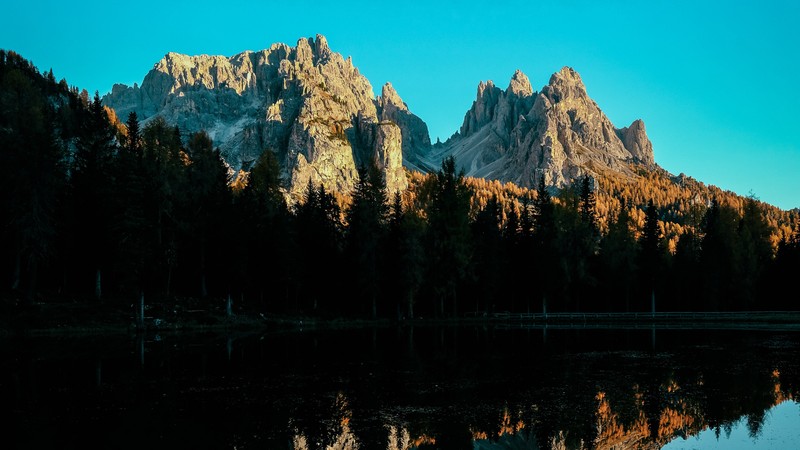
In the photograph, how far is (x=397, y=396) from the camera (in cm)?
2559

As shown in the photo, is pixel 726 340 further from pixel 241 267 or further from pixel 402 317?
pixel 241 267

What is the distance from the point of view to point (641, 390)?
26.5 meters

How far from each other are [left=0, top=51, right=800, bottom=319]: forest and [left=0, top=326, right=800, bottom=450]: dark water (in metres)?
17.1

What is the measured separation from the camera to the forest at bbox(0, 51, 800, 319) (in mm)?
56500

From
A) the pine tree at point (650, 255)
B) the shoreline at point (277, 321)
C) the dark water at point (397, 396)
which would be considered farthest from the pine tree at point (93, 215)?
the pine tree at point (650, 255)

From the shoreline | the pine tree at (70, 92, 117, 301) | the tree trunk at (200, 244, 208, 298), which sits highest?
the pine tree at (70, 92, 117, 301)

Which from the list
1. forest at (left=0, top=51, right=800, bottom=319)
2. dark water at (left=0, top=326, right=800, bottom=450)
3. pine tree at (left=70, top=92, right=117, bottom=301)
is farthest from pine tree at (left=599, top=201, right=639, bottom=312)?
pine tree at (left=70, top=92, right=117, bottom=301)

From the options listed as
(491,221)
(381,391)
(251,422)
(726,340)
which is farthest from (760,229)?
(251,422)

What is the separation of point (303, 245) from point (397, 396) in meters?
55.5

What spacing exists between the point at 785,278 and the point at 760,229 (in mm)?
14929

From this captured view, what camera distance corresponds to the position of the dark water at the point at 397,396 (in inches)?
734

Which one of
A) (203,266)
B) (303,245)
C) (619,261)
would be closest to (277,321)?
(203,266)

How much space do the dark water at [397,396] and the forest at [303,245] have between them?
1706 cm

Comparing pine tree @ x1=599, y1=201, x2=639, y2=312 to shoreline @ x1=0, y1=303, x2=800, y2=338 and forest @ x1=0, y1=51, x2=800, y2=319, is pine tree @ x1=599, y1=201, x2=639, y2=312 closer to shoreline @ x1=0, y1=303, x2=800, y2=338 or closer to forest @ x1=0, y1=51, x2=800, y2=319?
forest @ x1=0, y1=51, x2=800, y2=319
